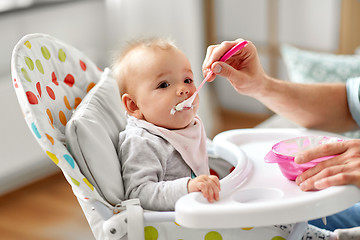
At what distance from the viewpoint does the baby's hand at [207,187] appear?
3.02 feet

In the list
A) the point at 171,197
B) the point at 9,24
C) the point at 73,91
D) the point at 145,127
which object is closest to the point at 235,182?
the point at 171,197

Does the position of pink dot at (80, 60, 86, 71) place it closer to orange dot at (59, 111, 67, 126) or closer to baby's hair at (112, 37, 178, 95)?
baby's hair at (112, 37, 178, 95)

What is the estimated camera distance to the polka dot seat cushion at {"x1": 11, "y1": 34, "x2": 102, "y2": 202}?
0.93 m

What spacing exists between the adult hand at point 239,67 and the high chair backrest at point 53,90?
28 centimetres

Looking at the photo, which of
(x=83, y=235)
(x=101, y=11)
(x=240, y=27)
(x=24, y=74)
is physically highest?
(x=24, y=74)

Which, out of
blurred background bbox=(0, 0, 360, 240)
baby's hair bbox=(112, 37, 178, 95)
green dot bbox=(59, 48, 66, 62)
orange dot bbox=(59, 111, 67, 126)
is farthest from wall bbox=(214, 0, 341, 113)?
orange dot bbox=(59, 111, 67, 126)

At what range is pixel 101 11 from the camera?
9.64ft

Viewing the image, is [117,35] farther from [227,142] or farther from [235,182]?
[235,182]

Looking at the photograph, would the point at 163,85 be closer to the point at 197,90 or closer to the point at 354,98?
the point at 197,90

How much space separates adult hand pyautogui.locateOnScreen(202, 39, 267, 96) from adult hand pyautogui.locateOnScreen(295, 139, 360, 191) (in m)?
0.28

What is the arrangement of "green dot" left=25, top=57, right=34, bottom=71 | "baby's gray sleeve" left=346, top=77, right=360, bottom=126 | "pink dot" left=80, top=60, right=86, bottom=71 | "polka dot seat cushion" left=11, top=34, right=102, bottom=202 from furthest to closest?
"baby's gray sleeve" left=346, top=77, right=360, bottom=126, "pink dot" left=80, top=60, right=86, bottom=71, "green dot" left=25, top=57, right=34, bottom=71, "polka dot seat cushion" left=11, top=34, right=102, bottom=202

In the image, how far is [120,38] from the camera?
2791 millimetres

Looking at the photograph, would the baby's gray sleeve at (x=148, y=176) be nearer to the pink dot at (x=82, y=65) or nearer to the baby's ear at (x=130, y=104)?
the baby's ear at (x=130, y=104)

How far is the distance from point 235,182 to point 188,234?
0.14 metres
